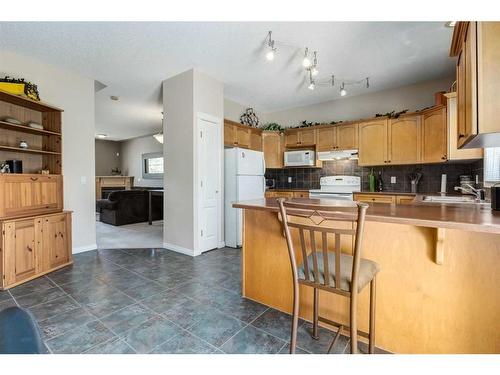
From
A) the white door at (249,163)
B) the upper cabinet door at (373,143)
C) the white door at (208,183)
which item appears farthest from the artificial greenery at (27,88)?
the upper cabinet door at (373,143)

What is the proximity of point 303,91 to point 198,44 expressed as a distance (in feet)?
7.50

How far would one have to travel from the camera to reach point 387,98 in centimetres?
443

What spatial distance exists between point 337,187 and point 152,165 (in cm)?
652

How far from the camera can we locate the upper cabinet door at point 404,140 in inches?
153

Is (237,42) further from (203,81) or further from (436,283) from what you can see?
(436,283)

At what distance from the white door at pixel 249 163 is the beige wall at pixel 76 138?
7.74 ft

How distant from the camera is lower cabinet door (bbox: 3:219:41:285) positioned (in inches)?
97.0

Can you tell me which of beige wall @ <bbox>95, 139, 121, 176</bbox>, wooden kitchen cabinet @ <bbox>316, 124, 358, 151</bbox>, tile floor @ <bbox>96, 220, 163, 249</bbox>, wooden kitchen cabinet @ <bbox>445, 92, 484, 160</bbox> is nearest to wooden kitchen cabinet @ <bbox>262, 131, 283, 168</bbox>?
wooden kitchen cabinet @ <bbox>316, 124, 358, 151</bbox>

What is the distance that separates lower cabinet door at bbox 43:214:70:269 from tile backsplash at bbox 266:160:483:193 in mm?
4036

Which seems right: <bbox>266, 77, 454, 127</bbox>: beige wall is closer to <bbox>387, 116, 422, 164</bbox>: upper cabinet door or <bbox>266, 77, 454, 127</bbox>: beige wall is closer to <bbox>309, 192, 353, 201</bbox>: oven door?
<bbox>387, 116, 422, 164</bbox>: upper cabinet door

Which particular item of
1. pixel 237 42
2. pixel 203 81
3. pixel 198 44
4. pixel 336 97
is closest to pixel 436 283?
pixel 237 42

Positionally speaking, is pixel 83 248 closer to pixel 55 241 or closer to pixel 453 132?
pixel 55 241

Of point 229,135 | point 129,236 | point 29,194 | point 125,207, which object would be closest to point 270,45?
point 229,135

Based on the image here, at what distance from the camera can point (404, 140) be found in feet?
13.1
